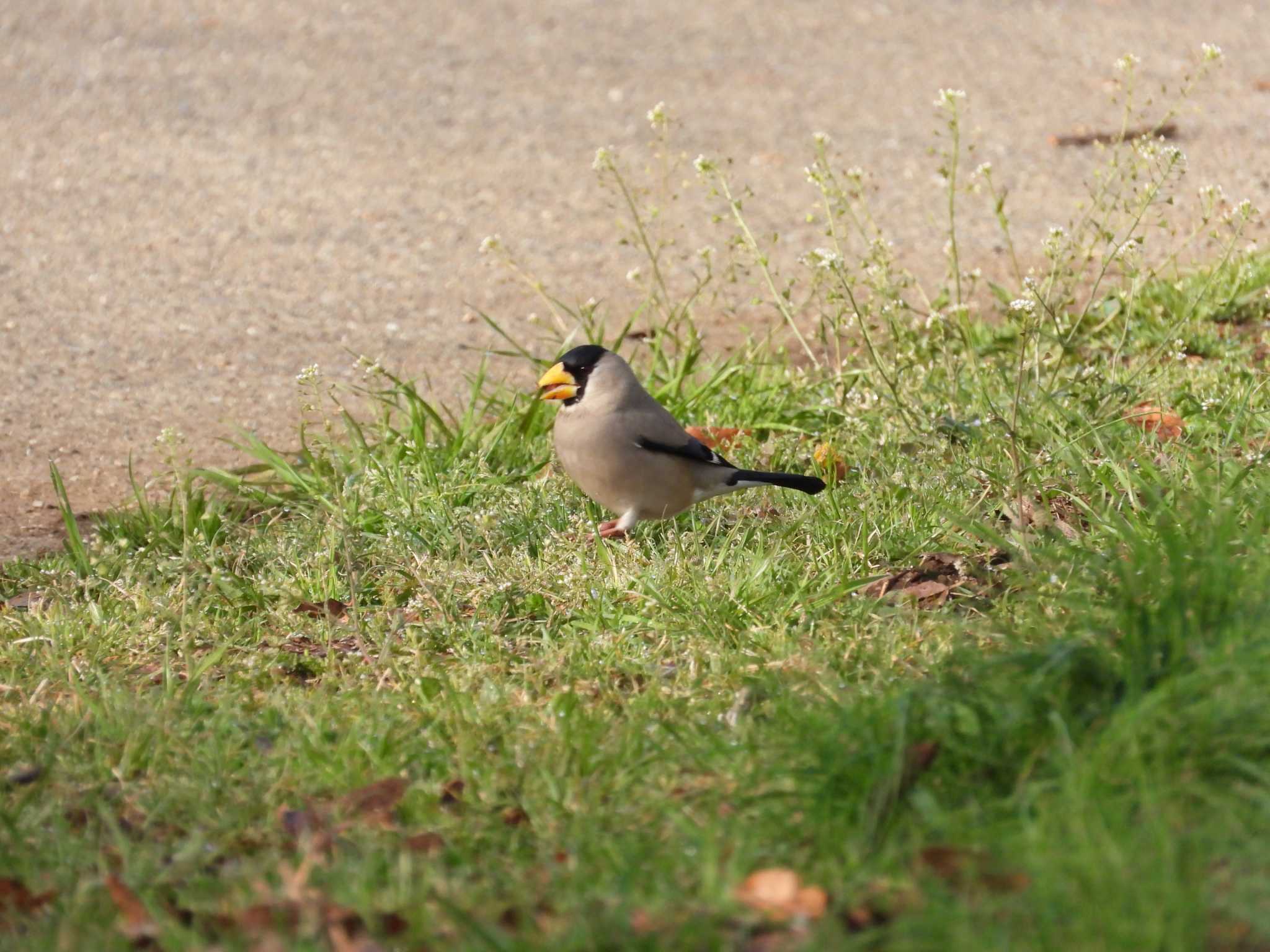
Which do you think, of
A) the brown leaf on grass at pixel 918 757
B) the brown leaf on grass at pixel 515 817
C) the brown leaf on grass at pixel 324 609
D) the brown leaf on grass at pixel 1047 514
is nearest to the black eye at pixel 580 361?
the brown leaf on grass at pixel 324 609

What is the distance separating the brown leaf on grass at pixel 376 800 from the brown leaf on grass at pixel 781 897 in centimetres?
86

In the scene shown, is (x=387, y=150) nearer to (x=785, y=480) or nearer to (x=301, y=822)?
(x=785, y=480)

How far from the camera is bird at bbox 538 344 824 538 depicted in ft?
16.4

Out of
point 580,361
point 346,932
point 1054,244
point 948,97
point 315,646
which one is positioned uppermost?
point 948,97

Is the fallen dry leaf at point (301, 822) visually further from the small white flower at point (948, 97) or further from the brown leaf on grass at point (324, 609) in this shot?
the small white flower at point (948, 97)

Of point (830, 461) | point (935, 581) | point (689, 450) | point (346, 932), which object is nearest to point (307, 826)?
point (346, 932)

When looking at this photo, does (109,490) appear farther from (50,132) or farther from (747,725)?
(50,132)

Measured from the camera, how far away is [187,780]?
Answer: 342cm

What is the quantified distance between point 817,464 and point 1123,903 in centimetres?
299

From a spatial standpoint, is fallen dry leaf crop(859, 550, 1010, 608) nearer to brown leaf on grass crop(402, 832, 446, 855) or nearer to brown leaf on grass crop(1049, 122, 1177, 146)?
brown leaf on grass crop(402, 832, 446, 855)

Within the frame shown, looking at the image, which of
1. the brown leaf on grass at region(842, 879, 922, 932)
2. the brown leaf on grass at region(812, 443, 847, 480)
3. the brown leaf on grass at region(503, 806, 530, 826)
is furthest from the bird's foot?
the brown leaf on grass at region(842, 879, 922, 932)

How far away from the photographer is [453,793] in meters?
3.35

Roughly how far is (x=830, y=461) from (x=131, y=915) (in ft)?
9.82

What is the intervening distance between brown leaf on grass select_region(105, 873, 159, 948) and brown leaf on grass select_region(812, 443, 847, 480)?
2.89 metres
